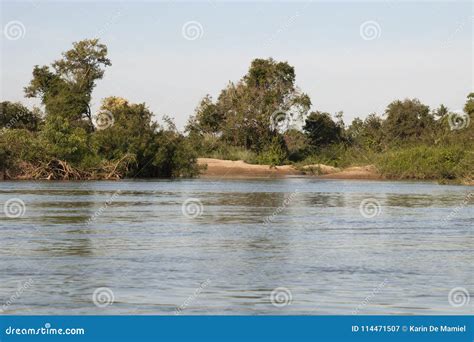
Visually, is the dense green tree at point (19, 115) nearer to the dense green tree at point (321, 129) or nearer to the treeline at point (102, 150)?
the treeline at point (102, 150)

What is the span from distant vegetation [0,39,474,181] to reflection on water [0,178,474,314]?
3085cm

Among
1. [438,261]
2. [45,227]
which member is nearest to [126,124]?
[45,227]

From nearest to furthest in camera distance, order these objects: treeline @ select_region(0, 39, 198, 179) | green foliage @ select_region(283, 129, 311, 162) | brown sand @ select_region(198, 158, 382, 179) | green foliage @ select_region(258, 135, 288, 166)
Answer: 1. treeline @ select_region(0, 39, 198, 179)
2. brown sand @ select_region(198, 158, 382, 179)
3. green foliage @ select_region(258, 135, 288, 166)
4. green foliage @ select_region(283, 129, 311, 162)

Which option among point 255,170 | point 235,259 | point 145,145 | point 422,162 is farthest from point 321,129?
point 235,259

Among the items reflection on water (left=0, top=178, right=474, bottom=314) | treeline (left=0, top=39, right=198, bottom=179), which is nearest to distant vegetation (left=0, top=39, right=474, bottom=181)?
treeline (left=0, top=39, right=198, bottom=179)

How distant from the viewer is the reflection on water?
14398mm

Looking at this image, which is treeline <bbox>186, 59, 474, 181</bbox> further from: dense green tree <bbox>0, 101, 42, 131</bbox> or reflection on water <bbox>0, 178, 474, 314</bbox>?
reflection on water <bbox>0, 178, 474, 314</bbox>

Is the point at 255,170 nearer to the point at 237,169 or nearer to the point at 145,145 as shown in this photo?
the point at 237,169

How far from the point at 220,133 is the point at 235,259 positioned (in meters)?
75.7

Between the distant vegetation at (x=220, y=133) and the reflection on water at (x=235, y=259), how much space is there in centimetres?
3085

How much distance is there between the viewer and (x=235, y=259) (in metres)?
19.6

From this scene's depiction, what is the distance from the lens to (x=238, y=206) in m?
37.2

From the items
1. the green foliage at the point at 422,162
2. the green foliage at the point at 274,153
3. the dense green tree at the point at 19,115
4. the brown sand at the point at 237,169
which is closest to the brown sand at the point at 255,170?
the brown sand at the point at 237,169
